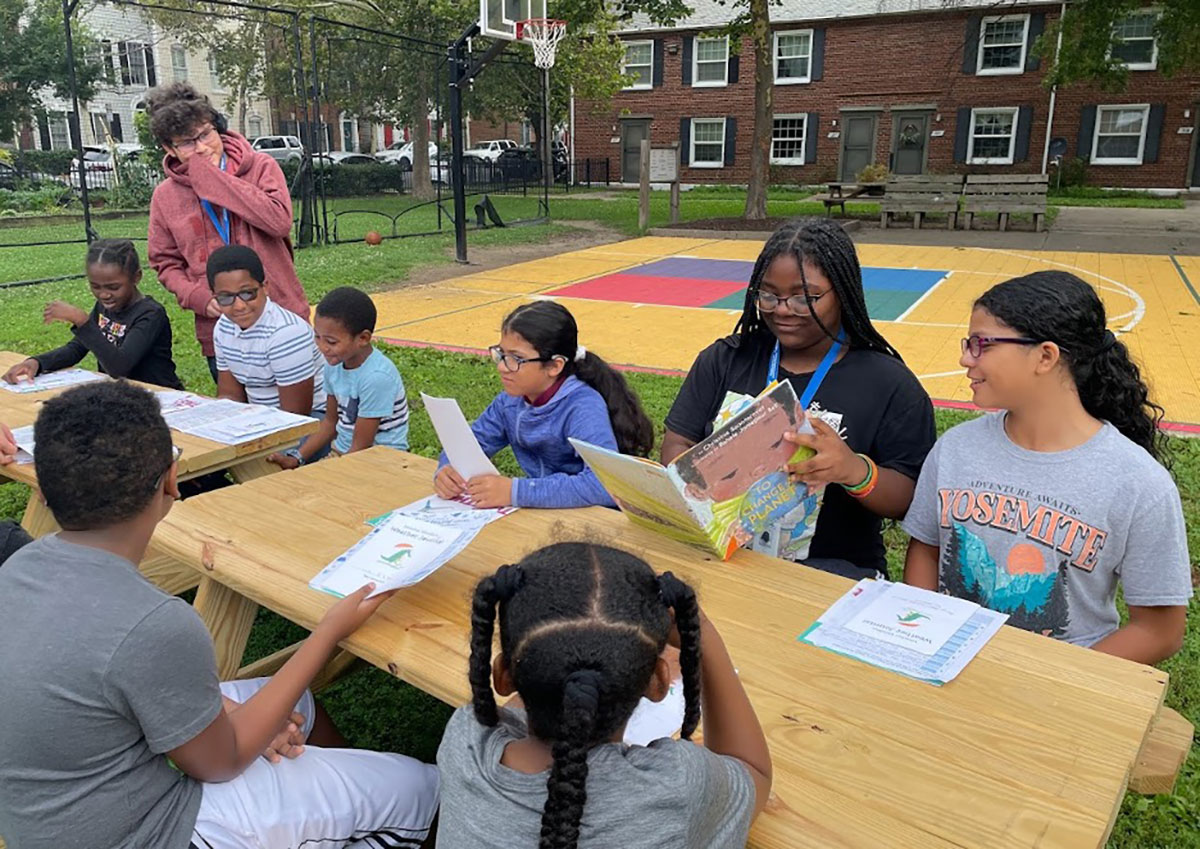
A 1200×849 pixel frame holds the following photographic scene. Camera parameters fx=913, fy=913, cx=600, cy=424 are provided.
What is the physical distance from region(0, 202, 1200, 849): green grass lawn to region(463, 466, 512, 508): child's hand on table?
0.94 metres

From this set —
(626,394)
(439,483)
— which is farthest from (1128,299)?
(439,483)

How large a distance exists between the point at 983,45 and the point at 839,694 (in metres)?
27.9

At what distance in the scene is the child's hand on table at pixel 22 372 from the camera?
4.08m

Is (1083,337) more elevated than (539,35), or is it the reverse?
(539,35)

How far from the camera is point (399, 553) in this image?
7.13 ft

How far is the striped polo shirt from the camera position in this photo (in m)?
4.00

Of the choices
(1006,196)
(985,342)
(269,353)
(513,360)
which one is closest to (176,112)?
(269,353)

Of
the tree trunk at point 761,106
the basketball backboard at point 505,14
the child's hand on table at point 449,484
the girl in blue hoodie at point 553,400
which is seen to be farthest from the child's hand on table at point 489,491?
the tree trunk at point 761,106

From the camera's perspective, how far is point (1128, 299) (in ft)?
31.4

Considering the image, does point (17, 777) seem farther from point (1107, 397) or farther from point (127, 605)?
point (1107, 397)

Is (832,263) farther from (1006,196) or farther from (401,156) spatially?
(401,156)

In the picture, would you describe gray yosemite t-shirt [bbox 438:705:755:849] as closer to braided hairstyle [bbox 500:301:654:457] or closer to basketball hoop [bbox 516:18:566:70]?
braided hairstyle [bbox 500:301:654:457]

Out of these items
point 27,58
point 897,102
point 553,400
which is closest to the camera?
point 553,400

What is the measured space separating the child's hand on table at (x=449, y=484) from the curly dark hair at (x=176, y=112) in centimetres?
270
